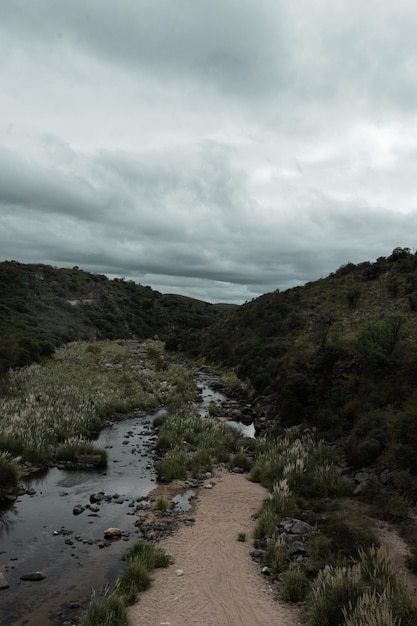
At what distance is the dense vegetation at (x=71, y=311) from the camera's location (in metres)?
44.7

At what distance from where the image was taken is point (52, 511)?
1197 centimetres

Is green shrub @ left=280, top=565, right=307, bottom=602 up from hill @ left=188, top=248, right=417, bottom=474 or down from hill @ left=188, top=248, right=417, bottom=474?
down

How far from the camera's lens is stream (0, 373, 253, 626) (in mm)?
8062

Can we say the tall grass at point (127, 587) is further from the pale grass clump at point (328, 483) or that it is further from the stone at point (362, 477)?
the stone at point (362, 477)

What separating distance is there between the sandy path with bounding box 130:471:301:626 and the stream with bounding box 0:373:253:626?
48.0 inches

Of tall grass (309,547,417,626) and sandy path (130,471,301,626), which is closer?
tall grass (309,547,417,626)

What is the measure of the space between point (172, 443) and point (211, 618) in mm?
10894

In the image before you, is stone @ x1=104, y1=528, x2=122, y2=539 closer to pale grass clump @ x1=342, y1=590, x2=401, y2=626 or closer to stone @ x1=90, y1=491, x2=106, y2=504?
stone @ x1=90, y1=491, x2=106, y2=504

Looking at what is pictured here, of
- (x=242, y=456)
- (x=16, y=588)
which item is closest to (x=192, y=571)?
(x=16, y=588)

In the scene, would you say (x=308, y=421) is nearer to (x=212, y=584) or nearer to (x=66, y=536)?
(x=212, y=584)

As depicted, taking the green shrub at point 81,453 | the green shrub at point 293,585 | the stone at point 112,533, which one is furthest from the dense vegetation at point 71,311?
the green shrub at point 293,585

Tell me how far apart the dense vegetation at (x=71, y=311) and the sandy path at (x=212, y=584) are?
23.7 m

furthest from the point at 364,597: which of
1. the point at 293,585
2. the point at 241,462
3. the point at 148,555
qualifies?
the point at 241,462

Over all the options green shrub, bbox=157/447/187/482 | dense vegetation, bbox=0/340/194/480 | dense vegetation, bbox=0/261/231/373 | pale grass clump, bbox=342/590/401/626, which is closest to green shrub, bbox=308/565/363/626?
pale grass clump, bbox=342/590/401/626
